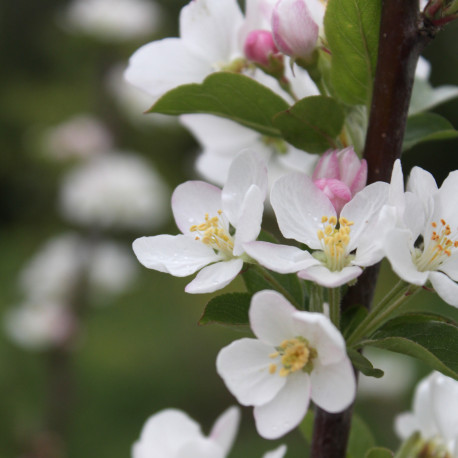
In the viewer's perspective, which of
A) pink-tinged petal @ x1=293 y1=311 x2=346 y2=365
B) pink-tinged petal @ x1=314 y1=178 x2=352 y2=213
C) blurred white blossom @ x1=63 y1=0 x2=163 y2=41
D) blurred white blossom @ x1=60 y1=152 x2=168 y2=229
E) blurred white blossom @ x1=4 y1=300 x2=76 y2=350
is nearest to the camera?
pink-tinged petal @ x1=293 y1=311 x2=346 y2=365

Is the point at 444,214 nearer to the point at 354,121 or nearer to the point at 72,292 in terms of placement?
the point at 354,121

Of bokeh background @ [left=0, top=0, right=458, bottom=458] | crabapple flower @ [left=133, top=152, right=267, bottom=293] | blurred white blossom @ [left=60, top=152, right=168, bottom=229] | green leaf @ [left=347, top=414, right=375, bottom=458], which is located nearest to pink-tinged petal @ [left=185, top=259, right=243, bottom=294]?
crabapple flower @ [left=133, top=152, right=267, bottom=293]

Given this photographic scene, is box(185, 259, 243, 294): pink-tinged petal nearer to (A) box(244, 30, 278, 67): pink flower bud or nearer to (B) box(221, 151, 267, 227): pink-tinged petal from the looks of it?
(B) box(221, 151, 267, 227): pink-tinged petal

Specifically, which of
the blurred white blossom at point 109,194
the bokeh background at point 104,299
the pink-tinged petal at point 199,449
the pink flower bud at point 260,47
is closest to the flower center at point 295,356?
the pink-tinged petal at point 199,449

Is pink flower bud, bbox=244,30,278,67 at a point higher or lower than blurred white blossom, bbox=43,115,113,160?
higher

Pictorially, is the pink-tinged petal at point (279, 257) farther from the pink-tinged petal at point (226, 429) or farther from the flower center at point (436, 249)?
the pink-tinged petal at point (226, 429)

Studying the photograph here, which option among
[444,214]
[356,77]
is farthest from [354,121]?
[444,214]

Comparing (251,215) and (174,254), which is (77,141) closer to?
(174,254)

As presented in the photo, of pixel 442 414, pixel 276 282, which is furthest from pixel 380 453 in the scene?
pixel 276 282
